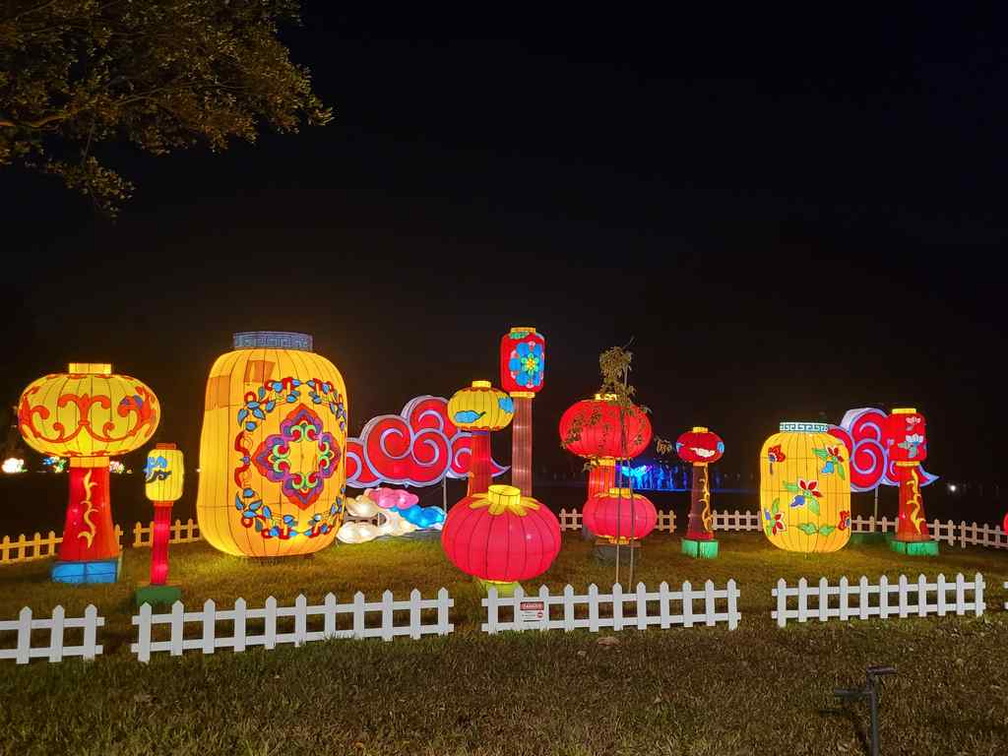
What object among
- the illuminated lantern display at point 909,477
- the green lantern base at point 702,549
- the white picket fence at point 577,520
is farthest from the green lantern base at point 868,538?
the green lantern base at point 702,549

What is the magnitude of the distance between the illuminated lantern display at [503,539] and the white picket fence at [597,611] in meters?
0.64

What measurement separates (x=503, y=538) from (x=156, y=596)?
4265 millimetres

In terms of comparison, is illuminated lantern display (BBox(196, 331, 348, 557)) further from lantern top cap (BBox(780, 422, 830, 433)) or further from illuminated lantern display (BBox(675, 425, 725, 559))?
lantern top cap (BBox(780, 422, 830, 433))

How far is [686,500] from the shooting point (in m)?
35.5

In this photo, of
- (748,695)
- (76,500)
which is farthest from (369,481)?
(748,695)

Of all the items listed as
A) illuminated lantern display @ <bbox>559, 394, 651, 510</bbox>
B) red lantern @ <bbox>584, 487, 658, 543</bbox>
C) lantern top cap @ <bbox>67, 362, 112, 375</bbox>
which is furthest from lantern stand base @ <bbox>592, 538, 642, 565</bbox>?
lantern top cap @ <bbox>67, 362, 112, 375</bbox>

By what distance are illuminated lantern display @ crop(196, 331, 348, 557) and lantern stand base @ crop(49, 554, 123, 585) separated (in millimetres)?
1416

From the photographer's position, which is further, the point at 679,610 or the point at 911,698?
the point at 679,610

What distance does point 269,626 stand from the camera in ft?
23.3

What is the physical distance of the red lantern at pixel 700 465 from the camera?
14.3 metres

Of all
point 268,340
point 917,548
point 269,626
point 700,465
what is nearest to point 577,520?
point 700,465

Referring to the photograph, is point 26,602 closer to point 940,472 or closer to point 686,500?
point 686,500

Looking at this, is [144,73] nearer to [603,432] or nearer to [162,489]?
[162,489]

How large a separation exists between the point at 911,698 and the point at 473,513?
5179 millimetres
